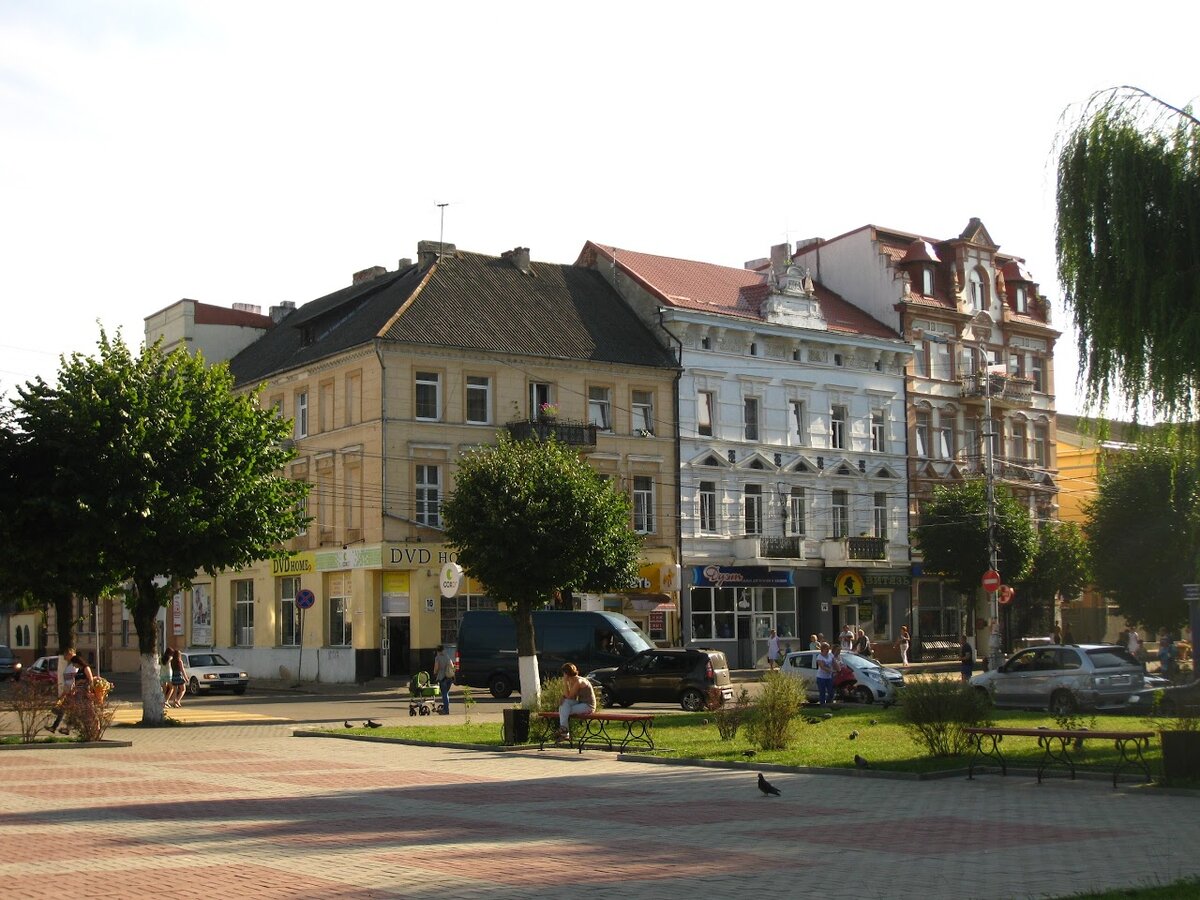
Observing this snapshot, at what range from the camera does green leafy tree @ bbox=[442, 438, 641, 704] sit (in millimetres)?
38969

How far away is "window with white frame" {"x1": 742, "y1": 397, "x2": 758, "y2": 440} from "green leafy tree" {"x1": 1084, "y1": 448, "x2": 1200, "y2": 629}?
13104 millimetres

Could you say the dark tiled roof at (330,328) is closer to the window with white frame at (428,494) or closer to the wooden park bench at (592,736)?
the window with white frame at (428,494)

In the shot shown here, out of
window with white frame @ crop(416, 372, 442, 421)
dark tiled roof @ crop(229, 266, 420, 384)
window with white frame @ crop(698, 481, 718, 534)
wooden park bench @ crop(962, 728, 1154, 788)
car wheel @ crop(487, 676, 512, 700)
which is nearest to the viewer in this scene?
wooden park bench @ crop(962, 728, 1154, 788)

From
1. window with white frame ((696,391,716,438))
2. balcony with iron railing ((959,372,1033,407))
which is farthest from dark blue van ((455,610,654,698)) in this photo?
balcony with iron railing ((959,372,1033,407))

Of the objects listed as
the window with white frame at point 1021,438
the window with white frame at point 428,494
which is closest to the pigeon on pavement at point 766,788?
the window with white frame at point 428,494

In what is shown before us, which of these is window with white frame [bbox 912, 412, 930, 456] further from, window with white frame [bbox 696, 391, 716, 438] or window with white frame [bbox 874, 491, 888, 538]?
window with white frame [bbox 696, 391, 716, 438]

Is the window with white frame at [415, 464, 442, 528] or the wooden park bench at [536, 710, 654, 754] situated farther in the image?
the window with white frame at [415, 464, 442, 528]

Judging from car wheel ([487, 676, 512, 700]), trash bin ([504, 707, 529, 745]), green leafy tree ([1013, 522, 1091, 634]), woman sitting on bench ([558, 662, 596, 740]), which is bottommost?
car wheel ([487, 676, 512, 700])

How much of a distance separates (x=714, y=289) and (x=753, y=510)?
31.4 feet

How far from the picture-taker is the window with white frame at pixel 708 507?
53938mm

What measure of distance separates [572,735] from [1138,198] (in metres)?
12.2

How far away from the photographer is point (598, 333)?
52.8 metres

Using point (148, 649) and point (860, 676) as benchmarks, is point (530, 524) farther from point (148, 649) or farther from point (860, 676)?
point (148, 649)

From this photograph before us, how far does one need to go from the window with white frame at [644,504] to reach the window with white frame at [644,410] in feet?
6.13
